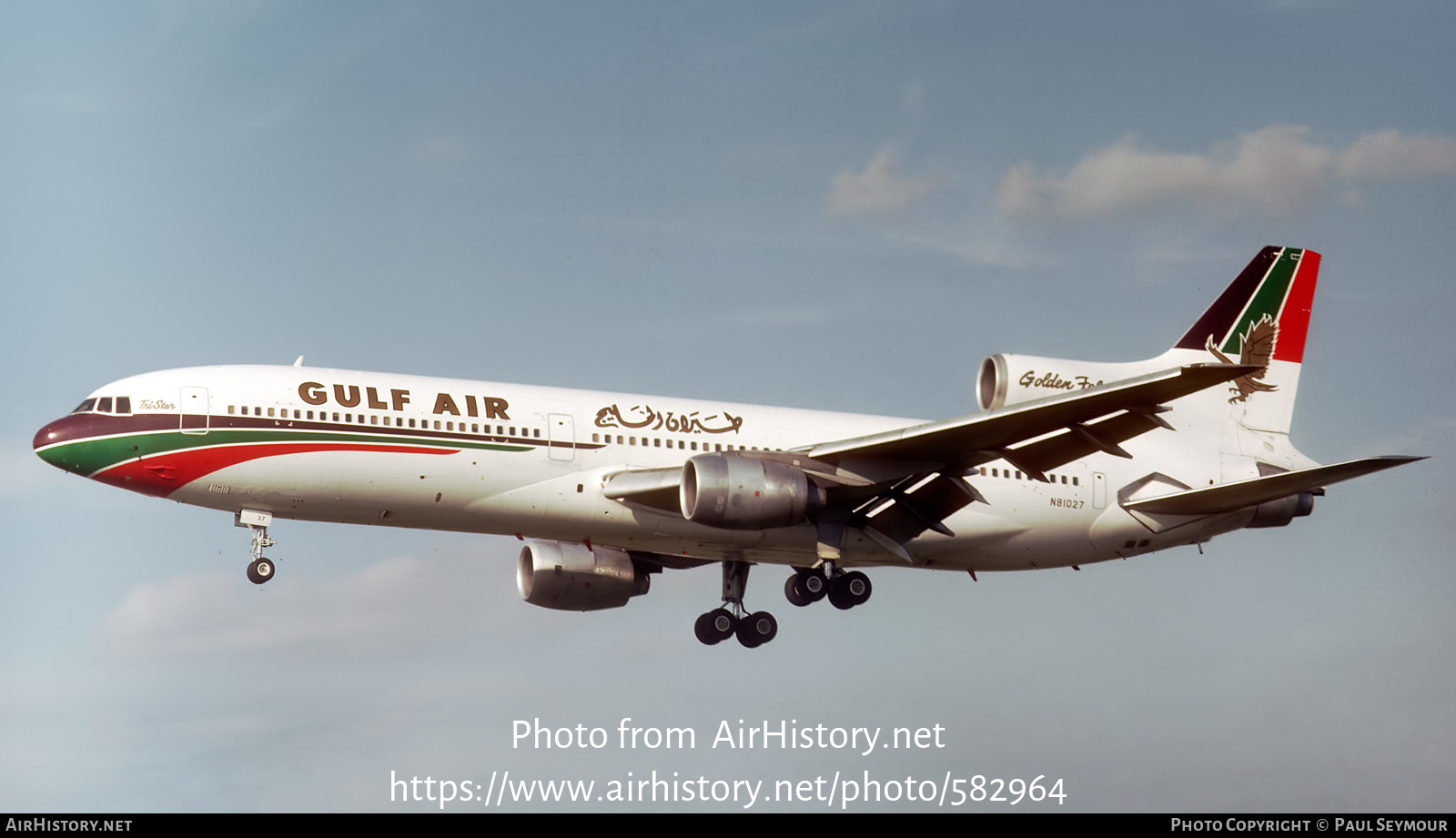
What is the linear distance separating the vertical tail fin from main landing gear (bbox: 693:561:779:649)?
13878 millimetres

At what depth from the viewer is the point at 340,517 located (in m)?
38.4

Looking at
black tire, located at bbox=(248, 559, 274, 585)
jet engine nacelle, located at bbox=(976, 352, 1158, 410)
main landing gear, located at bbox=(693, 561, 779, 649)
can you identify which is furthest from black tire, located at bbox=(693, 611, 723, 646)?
black tire, located at bbox=(248, 559, 274, 585)

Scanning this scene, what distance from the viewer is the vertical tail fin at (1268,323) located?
4694 centimetres

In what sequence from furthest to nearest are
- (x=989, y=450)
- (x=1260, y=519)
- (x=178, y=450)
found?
(x=1260, y=519), (x=989, y=450), (x=178, y=450)

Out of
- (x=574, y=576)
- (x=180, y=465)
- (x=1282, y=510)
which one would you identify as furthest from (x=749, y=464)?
(x=1282, y=510)

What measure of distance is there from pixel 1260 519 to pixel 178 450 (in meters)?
27.1

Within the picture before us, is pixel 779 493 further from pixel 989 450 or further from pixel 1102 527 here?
pixel 1102 527

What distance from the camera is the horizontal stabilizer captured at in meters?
39.0

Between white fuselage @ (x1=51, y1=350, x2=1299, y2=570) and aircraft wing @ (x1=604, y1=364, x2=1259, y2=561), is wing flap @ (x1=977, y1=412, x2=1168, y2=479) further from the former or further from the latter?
white fuselage @ (x1=51, y1=350, x2=1299, y2=570)

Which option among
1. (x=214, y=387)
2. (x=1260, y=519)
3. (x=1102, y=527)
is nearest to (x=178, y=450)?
(x=214, y=387)

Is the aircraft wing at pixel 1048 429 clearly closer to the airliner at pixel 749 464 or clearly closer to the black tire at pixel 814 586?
the airliner at pixel 749 464

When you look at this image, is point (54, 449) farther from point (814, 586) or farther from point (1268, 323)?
point (1268, 323)

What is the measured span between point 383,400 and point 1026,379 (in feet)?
51.2

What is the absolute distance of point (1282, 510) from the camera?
4403cm
